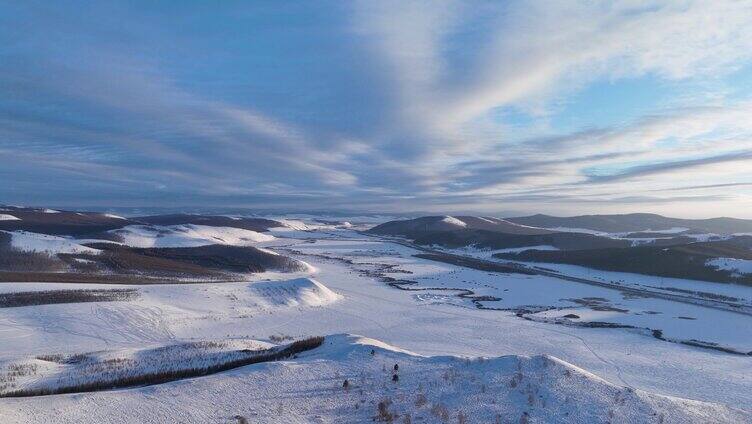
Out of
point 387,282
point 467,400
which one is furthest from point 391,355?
point 387,282

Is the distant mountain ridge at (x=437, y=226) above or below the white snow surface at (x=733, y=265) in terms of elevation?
above

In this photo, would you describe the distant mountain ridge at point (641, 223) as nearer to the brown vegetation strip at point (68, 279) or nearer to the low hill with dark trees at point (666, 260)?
the low hill with dark trees at point (666, 260)

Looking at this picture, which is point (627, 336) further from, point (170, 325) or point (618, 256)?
point (618, 256)

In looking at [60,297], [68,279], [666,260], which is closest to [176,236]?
[68,279]

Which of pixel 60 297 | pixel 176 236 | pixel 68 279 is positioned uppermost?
pixel 176 236

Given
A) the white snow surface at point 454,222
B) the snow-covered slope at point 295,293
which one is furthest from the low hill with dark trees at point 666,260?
the white snow surface at point 454,222

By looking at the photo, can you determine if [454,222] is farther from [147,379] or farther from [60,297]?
[147,379]
